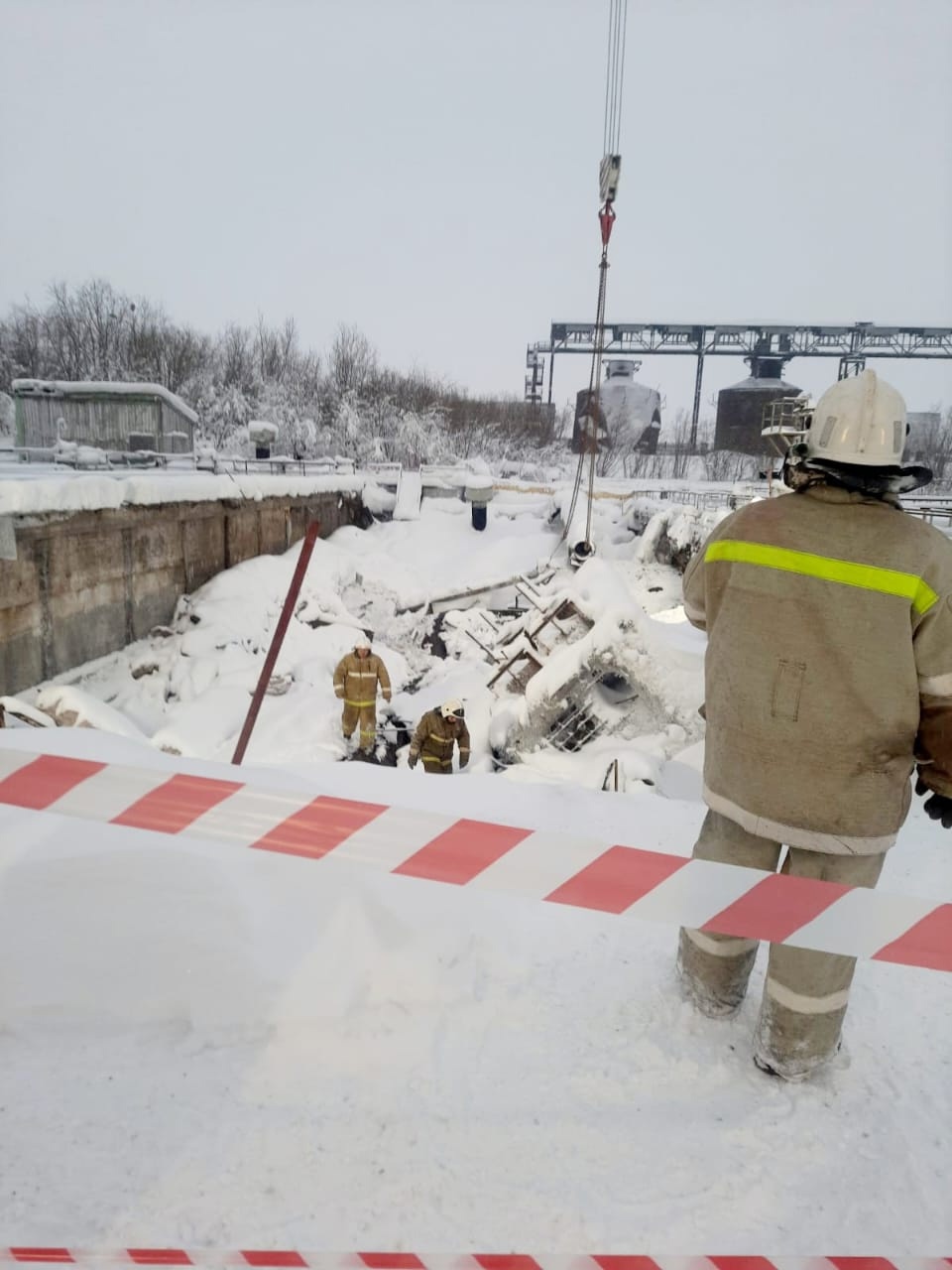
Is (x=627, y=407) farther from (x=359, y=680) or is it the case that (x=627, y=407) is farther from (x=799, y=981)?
(x=799, y=981)

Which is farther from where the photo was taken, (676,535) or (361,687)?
(676,535)

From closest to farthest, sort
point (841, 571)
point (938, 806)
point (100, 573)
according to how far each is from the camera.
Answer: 1. point (841, 571)
2. point (938, 806)
3. point (100, 573)

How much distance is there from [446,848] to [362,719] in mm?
7972

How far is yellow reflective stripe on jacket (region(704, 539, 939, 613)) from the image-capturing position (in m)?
1.97

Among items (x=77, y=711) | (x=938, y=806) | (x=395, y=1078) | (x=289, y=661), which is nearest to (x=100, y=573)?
(x=289, y=661)

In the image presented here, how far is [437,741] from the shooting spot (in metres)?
7.52

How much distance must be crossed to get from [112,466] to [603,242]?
12002 mm

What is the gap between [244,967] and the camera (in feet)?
7.78

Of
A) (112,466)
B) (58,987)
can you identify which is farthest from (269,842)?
(112,466)

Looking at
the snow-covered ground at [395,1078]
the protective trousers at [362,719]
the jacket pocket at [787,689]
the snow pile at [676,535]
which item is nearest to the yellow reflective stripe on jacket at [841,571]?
the jacket pocket at [787,689]

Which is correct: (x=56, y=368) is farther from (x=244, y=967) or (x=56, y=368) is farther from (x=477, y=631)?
(x=244, y=967)

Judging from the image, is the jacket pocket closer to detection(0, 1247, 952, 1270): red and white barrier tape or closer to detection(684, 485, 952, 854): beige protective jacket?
detection(684, 485, 952, 854): beige protective jacket

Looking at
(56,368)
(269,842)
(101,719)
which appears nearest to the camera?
(269,842)

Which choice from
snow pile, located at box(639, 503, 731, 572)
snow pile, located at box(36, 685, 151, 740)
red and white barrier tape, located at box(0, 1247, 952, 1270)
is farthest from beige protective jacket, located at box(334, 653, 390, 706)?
snow pile, located at box(639, 503, 731, 572)
